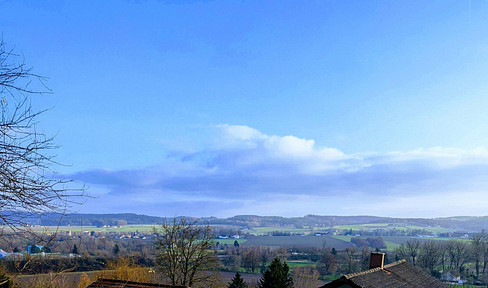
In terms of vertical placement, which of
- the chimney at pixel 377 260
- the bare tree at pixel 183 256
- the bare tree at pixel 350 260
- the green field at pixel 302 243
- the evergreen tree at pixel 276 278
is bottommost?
the green field at pixel 302 243

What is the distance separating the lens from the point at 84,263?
39.3 meters

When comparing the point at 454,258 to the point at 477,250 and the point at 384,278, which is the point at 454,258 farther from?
the point at 384,278

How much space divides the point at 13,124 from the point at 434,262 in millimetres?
77127

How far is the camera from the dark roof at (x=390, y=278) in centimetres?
1614

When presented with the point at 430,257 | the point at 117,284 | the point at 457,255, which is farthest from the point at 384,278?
the point at 457,255

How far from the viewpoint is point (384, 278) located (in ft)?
58.3

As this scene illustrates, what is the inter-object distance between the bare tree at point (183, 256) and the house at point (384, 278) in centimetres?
1356

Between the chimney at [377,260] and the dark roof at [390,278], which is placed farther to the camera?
the chimney at [377,260]

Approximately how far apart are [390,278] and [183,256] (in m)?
15.9

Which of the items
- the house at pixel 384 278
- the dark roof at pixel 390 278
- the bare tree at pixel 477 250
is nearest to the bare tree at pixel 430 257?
the bare tree at pixel 477 250

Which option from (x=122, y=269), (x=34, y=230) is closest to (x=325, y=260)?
(x=122, y=269)

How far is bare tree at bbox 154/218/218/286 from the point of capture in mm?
29766

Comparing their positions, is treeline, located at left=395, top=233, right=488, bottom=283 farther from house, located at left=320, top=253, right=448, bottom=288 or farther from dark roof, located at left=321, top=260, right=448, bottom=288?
house, located at left=320, top=253, right=448, bottom=288

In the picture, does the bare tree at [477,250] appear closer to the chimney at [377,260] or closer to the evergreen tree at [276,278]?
the evergreen tree at [276,278]
